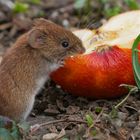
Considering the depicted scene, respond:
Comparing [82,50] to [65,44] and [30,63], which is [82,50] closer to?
[65,44]

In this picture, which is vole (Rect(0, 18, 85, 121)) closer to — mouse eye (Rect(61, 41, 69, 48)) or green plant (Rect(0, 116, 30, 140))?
mouse eye (Rect(61, 41, 69, 48))

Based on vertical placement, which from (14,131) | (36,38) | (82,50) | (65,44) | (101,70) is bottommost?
(14,131)

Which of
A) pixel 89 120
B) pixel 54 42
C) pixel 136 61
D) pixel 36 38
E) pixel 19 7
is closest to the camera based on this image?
pixel 89 120

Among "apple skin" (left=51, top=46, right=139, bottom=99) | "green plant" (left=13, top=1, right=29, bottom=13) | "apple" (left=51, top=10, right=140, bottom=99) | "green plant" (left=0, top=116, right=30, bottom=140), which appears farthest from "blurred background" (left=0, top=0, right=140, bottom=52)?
"green plant" (left=0, top=116, right=30, bottom=140)

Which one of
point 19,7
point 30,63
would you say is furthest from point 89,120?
point 19,7

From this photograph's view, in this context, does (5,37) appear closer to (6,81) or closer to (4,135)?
(6,81)

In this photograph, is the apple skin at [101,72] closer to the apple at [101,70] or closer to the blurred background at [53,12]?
the apple at [101,70]
